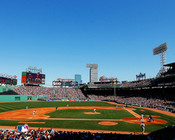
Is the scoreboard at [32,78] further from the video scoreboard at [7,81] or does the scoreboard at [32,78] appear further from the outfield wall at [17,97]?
the outfield wall at [17,97]

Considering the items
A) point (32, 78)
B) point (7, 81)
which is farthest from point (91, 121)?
point (32, 78)

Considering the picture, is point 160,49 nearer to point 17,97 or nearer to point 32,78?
point 32,78

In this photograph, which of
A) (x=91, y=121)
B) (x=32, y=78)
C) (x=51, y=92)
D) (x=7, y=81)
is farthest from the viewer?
(x=51, y=92)

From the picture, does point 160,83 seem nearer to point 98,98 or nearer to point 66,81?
point 98,98

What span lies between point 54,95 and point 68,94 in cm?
888

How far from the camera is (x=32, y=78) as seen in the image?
9494 centimetres

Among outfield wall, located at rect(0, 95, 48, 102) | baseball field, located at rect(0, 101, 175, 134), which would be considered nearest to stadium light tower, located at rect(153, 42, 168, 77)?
baseball field, located at rect(0, 101, 175, 134)

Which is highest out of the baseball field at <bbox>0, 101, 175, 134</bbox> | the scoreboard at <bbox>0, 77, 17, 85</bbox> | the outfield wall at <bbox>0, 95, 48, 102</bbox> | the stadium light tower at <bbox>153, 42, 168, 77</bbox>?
the stadium light tower at <bbox>153, 42, 168, 77</bbox>

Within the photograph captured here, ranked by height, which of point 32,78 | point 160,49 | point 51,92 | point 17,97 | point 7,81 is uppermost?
point 160,49

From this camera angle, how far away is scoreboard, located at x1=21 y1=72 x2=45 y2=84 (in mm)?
91875

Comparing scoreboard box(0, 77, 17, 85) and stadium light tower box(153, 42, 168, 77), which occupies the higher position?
stadium light tower box(153, 42, 168, 77)

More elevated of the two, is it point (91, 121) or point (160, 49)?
point (160, 49)

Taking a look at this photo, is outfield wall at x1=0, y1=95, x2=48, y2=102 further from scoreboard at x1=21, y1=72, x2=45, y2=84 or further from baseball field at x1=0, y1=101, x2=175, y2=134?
baseball field at x1=0, y1=101, x2=175, y2=134

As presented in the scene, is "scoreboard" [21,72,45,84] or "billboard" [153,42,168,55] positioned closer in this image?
"billboard" [153,42,168,55]
